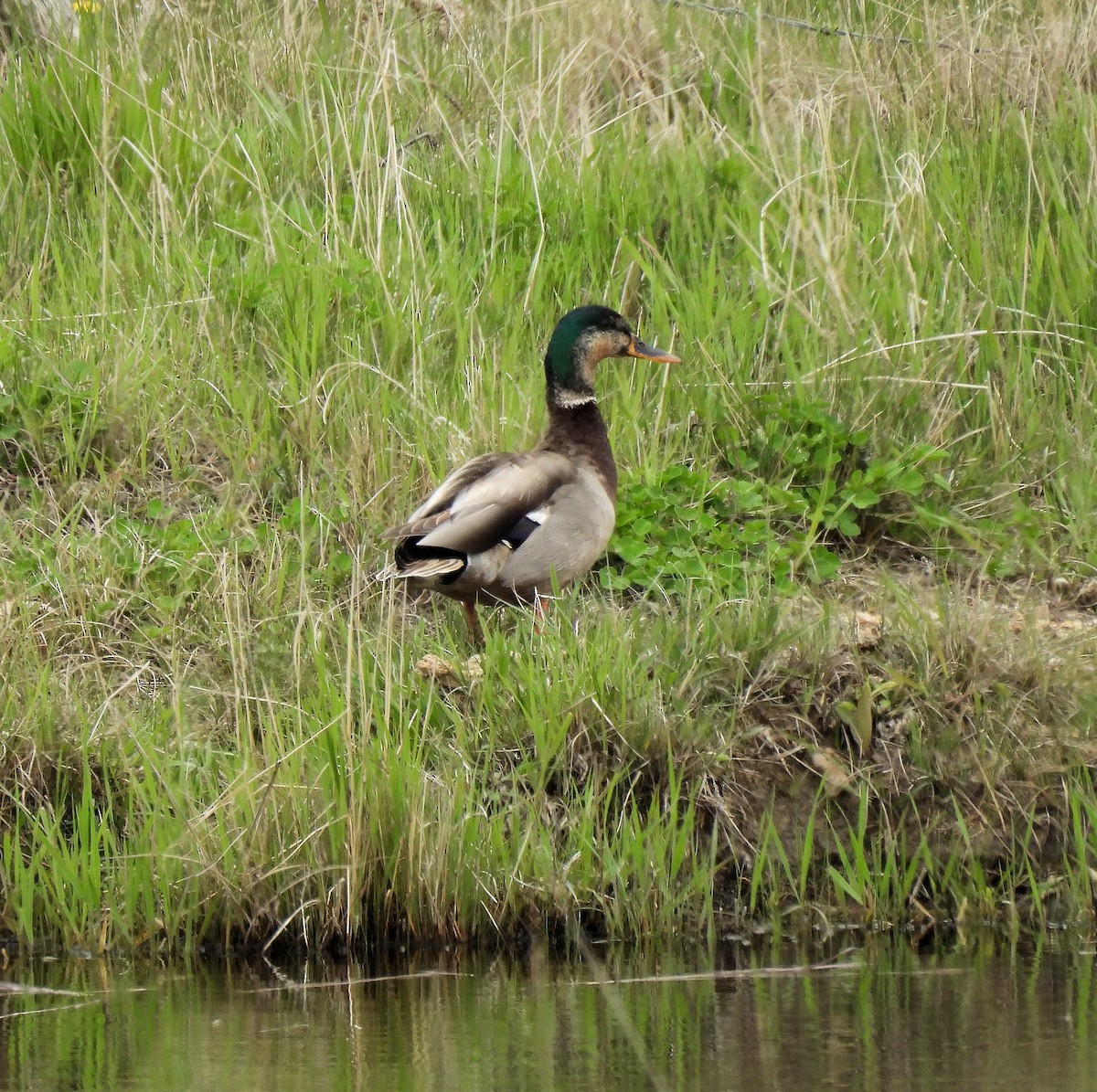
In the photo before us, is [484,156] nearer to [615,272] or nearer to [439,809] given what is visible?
[615,272]

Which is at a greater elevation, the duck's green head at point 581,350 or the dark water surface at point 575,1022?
the duck's green head at point 581,350

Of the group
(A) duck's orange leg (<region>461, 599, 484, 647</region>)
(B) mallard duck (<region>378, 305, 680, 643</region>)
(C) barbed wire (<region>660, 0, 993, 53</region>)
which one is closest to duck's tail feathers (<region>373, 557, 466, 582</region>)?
(B) mallard duck (<region>378, 305, 680, 643</region>)

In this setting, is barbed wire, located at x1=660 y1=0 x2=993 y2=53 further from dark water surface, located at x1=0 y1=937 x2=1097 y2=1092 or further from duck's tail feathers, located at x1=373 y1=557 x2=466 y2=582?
dark water surface, located at x1=0 y1=937 x2=1097 y2=1092

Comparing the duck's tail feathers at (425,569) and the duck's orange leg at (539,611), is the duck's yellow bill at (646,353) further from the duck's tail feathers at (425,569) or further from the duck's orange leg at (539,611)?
the duck's tail feathers at (425,569)

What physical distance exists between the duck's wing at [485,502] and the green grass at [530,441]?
0.25 metres

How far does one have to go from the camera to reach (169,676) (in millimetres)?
5031

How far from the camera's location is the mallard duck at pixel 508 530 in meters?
5.09

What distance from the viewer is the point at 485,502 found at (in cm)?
516

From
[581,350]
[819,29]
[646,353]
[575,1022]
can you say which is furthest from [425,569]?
[819,29]

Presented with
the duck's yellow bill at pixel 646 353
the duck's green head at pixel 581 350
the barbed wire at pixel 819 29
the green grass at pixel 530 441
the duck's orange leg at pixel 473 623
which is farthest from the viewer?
the barbed wire at pixel 819 29

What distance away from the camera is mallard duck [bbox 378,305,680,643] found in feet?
16.7

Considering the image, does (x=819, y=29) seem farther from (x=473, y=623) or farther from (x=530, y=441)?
(x=473, y=623)

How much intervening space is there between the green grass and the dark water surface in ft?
0.82

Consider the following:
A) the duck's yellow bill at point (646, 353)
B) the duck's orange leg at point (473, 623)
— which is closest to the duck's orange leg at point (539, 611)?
the duck's orange leg at point (473, 623)
